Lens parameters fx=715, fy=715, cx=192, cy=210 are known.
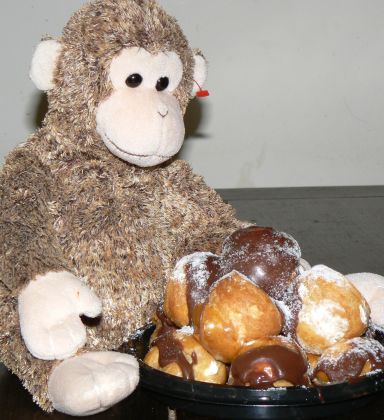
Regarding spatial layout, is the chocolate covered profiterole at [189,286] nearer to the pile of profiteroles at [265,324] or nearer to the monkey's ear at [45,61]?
the pile of profiteroles at [265,324]

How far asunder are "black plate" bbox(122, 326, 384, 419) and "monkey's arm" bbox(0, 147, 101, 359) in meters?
0.09

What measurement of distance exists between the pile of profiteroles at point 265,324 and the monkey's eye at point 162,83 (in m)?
0.20

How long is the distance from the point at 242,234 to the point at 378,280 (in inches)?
7.2

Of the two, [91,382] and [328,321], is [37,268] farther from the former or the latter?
[328,321]

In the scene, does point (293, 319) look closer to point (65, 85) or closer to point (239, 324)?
point (239, 324)

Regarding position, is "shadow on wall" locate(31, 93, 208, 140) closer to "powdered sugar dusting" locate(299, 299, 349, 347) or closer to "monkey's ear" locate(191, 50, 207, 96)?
"monkey's ear" locate(191, 50, 207, 96)

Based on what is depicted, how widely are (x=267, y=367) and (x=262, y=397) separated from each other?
0.10ft

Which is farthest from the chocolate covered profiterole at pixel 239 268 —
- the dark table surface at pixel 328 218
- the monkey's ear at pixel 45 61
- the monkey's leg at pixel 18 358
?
the dark table surface at pixel 328 218

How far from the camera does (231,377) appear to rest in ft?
2.06

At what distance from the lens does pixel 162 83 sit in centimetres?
79

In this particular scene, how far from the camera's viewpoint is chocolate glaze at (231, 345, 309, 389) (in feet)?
1.99

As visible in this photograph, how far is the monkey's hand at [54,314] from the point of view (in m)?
0.63

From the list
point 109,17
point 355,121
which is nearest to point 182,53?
point 109,17

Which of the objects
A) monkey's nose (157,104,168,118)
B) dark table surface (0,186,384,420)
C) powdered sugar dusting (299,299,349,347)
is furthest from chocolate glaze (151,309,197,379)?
dark table surface (0,186,384,420)
